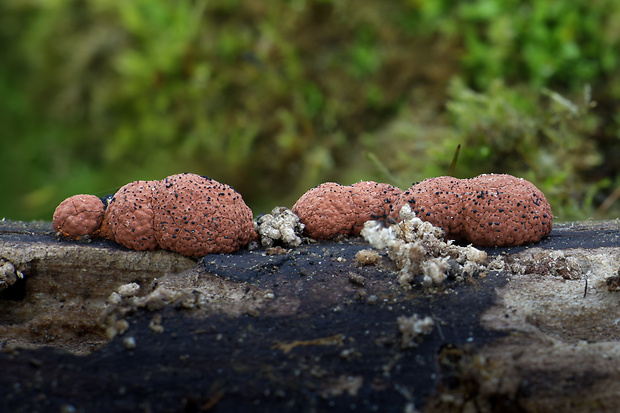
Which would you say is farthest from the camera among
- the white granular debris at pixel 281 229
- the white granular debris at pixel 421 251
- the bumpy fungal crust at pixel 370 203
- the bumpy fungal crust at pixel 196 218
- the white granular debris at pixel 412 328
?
the bumpy fungal crust at pixel 370 203

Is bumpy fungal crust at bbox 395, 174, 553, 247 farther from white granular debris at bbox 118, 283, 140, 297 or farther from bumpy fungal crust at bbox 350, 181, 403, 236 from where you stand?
white granular debris at bbox 118, 283, 140, 297

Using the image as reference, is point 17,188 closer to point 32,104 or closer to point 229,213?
point 32,104

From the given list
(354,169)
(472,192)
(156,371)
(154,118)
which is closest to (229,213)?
(156,371)

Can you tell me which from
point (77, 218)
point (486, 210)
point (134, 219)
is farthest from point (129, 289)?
point (486, 210)

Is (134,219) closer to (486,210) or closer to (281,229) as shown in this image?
(281,229)

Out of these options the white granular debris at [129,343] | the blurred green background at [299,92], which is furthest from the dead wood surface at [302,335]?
the blurred green background at [299,92]

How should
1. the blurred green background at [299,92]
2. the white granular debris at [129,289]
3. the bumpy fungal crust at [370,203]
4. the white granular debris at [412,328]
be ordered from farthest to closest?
the blurred green background at [299,92] → the bumpy fungal crust at [370,203] → the white granular debris at [129,289] → the white granular debris at [412,328]

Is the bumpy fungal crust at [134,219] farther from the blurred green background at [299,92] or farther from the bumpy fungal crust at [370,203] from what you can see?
the blurred green background at [299,92]

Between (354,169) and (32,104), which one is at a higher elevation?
(32,104)

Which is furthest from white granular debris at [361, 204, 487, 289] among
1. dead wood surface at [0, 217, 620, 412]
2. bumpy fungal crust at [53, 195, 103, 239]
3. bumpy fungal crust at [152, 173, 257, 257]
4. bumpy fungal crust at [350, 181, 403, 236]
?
bumpy fungal crust at [53, 195, 103, 239]
